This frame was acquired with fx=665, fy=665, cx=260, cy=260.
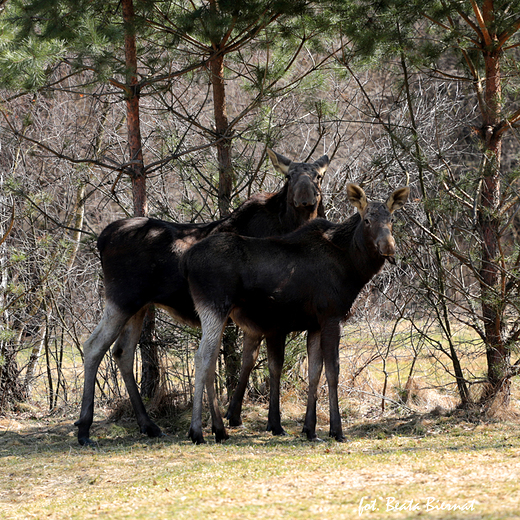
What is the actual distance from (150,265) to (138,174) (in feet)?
5.46

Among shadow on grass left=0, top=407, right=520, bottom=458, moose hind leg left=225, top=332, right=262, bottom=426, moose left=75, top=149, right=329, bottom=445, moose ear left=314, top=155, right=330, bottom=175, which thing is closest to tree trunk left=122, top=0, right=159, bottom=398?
shadow on grass left=0, top=407, right=520, bottom=458

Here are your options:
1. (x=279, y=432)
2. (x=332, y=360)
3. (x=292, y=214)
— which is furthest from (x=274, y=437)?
(x=292, y=214)

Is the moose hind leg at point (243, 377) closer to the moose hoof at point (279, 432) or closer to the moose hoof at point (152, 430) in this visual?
the moose hoof at point (279, 432)

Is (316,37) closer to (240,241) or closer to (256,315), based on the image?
(240,241)

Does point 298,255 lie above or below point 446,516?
above

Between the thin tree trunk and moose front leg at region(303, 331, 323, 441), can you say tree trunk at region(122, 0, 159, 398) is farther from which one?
moose front leg at region(303, 331, 323, 441)

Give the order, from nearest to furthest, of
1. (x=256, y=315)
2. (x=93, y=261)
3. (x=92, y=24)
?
(x=92, y=24), (x=256, y=315), (x=93, y=261)

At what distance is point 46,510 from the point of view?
529 cm

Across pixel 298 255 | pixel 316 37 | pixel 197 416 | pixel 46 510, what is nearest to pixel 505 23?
pixel 316 37

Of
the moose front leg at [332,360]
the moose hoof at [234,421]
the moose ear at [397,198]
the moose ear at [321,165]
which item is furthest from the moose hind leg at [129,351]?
the moose ear at [397,198]

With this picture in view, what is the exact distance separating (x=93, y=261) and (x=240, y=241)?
227 inches

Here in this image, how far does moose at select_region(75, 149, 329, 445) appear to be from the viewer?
27.2ft

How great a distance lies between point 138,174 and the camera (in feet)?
30.9

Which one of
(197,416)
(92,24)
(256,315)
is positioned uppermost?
(92,24)
